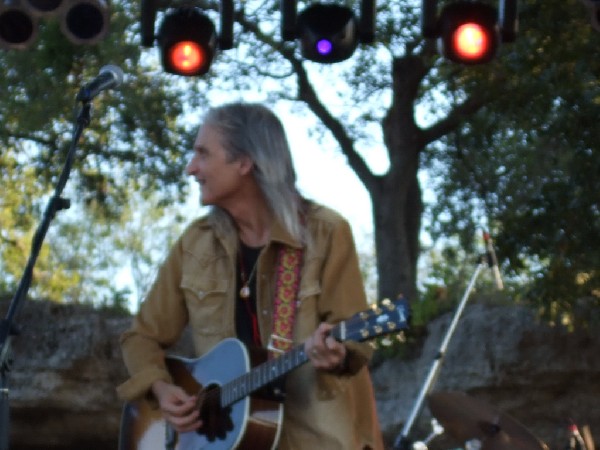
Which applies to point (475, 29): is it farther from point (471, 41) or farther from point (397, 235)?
point (397, 235)

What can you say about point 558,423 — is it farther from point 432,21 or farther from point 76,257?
point 76,257

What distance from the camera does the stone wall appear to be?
36.4ft

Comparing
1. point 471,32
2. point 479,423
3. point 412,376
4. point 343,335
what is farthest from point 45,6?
point 412,376

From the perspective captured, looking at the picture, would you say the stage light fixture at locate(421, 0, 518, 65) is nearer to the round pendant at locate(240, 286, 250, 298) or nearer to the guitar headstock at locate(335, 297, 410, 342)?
the round pendant at locate(240, 286, 250, 298)

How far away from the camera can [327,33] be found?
664 centimetres

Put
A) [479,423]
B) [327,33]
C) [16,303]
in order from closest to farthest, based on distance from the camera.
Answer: [16,303], [327,33], [479,423]

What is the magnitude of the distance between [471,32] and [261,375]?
2.90 meters

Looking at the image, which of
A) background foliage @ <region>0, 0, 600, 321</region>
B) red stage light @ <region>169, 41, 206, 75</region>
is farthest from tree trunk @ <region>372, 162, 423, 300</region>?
red stage light @ <region>169, 41, 206, 75</region>

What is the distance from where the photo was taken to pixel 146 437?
4.86 m

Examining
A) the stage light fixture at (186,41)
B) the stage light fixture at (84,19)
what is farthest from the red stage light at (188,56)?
the stage light fixture at (84,19)

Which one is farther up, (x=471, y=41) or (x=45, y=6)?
(x=45, y=6)

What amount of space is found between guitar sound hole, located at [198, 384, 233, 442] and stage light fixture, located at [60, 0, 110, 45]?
8.59 feet

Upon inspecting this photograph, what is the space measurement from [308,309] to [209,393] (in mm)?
496

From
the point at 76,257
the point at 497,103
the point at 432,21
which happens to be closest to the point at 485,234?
the point at 432,21
